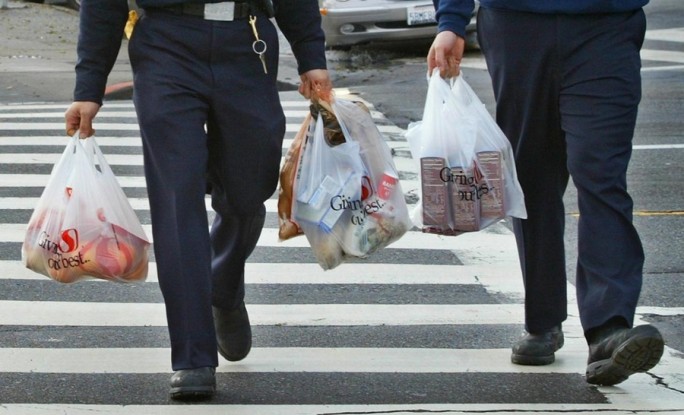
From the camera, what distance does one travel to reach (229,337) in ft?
15.9

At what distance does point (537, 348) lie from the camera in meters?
4.83

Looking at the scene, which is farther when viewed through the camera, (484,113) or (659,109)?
(659,109)

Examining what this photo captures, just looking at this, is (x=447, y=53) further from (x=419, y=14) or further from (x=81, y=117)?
(x=419, y=14)

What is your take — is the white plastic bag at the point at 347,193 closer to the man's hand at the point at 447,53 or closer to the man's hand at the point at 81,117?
the man's hand at the point at 447,53

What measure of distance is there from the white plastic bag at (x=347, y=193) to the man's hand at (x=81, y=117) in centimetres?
70

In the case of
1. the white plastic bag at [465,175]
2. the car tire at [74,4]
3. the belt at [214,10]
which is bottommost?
the car tire at [74,4]

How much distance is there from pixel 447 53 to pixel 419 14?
11600mm

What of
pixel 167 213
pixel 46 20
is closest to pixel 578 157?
pixel 167 213

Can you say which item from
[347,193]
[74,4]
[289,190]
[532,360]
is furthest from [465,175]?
[74,4]

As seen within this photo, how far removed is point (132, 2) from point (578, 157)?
Answer: 148 cm

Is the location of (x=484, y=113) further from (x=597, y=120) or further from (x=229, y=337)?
(x=229, y=337)

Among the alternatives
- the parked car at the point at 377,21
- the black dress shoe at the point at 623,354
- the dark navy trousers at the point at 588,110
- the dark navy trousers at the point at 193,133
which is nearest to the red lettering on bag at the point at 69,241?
the dark navy trousers at the point at 193,133

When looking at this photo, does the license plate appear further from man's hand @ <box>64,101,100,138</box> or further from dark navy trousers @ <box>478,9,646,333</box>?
man's hand @ <box>64,101,100,138</box>

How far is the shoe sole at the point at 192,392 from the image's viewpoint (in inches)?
172
